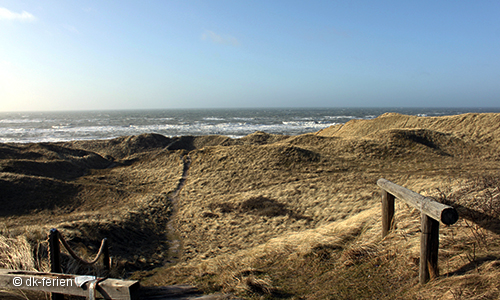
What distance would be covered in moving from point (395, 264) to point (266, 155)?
14255mm

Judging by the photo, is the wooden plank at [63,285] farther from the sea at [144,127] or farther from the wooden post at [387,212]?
the sea at [144,127]

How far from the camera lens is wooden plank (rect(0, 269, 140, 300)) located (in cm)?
358

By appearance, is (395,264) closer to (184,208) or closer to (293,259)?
(293,259)

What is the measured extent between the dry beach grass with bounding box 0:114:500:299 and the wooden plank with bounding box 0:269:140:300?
1143mm

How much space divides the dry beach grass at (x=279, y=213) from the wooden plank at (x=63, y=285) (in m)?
1.14

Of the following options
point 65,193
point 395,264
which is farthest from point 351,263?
point 65,193

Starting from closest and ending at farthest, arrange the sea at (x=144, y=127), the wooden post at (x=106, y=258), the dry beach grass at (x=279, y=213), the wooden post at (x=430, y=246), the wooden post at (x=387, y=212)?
the wooden post at (x=430, y=246) → the dry beach grass at (x=279, y=213) → the wooden post at (x=387, y=212) → the wooden post at (x=106, y=258) → the sea at (x=144, y=127)

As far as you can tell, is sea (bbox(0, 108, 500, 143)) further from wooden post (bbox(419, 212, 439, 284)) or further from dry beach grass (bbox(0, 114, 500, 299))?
wooden post (bbox(419, 212, 439, 284))

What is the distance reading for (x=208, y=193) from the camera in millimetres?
15648

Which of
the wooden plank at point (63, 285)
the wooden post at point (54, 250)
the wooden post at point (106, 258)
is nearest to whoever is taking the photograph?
the wooden plank at point (63, 285)

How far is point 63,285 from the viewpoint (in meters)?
3.71

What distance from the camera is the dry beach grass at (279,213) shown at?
4848mm

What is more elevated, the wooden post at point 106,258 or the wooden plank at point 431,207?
the wooden plank at point 431,207

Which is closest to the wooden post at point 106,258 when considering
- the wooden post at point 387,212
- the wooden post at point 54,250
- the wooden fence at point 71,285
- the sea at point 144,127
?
the wooden post at point 54,250
